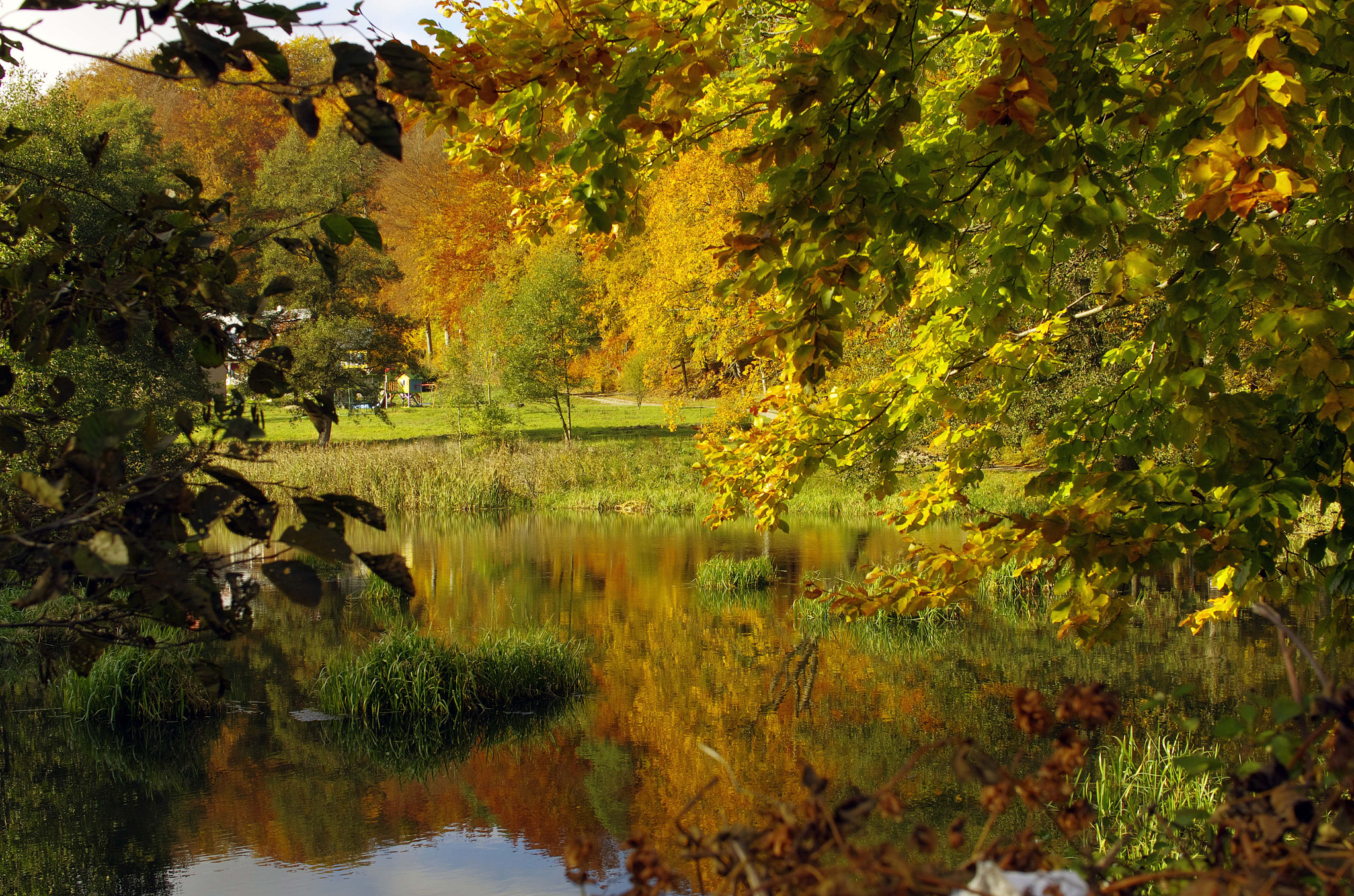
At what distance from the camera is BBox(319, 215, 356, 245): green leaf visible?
7.10 feet

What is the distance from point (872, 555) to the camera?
1656 cm

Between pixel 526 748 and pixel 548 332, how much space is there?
24.2 metres

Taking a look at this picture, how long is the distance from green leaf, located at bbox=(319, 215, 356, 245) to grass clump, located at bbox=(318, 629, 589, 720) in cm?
735

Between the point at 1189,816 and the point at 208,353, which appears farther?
the point at 208,353

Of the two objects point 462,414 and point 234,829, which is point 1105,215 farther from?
point 462,414

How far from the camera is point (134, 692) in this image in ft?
29.4

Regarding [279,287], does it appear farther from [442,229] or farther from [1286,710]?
[442,229]

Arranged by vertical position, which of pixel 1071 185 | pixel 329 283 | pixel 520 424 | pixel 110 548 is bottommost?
pixel 520 424

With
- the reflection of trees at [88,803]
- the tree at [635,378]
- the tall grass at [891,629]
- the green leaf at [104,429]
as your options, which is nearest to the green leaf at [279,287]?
the green leaf at [104,429]

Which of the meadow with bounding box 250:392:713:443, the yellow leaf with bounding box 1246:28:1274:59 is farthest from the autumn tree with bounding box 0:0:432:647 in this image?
the meadow with bounding box 250:392:713:443

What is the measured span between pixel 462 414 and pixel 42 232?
2831 cm

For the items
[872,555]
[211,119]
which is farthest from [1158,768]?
[211,119]

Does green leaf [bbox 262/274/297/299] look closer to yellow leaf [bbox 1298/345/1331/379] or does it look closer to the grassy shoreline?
yellow leaf [bbox 1298/345/1331/379]

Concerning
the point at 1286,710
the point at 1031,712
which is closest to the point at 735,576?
the point at 1031,712
